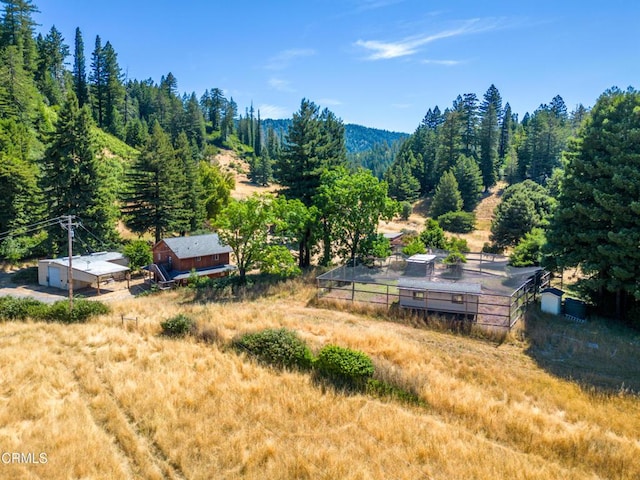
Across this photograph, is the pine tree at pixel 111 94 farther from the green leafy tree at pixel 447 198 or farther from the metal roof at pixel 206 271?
the green leafy tree at pixel 447 198

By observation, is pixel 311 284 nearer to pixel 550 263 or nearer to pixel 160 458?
pixel 550 263

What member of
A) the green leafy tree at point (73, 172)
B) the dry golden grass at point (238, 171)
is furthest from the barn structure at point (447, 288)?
the dry golden grass at point (238, 171)

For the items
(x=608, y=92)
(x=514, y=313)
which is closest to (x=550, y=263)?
(x=514, y=313)

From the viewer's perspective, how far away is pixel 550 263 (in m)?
26.5

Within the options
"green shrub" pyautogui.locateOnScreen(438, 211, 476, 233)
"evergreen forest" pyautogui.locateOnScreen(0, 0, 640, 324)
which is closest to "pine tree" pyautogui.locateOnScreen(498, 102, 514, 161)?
"evergreen forest" pyautogui.locateOnScreen(0, 0, 640, 324)

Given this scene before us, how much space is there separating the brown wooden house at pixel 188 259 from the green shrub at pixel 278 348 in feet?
75.5

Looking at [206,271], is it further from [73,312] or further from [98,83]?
[98,83]

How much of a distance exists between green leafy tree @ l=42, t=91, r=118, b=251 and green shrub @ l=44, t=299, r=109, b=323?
62.1 feet

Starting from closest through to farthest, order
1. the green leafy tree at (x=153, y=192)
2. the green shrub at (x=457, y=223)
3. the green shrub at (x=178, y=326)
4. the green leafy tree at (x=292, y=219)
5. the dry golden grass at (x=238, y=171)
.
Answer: the green shrub at (x=178, y=326) < the green leafy tree at (x=292, y=219) < the green leafy tree at (x=153, y=192) < the green shrub at (x=457, y=223) < the dry golden grass at (x=238, y=171)

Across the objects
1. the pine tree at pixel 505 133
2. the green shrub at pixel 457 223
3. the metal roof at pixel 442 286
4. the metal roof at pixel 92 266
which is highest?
the pine tree at pixel 505 133

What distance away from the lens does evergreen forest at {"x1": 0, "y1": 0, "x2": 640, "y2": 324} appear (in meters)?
23.7

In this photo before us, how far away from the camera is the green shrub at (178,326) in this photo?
1952 cm

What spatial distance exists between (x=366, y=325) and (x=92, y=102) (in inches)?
3612

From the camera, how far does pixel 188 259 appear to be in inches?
1606
